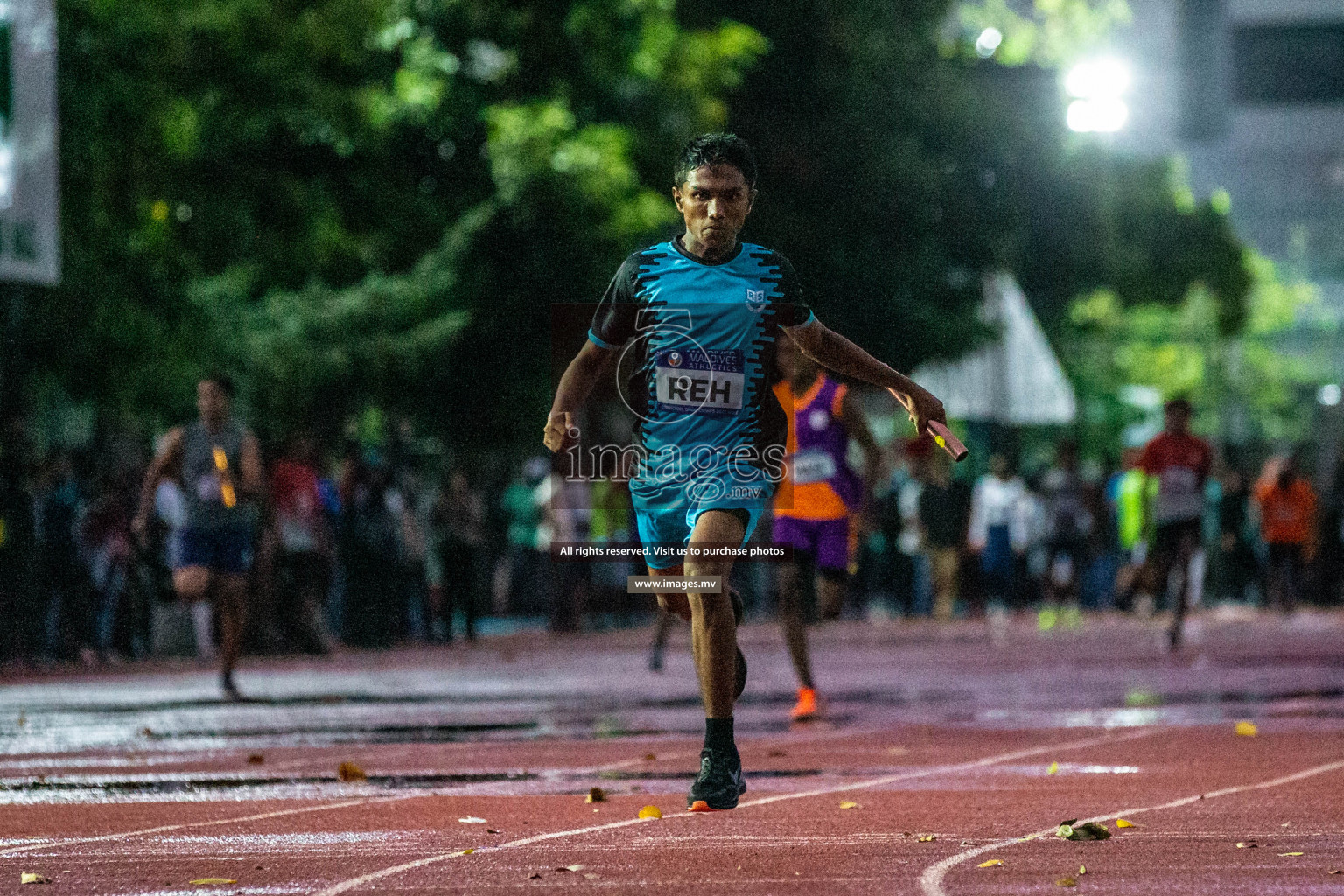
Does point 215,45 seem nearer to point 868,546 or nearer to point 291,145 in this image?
point 291,145

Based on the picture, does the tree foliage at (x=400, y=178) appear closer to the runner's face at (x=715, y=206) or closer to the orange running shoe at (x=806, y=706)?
the orange running shoe at (x=806, y=706)

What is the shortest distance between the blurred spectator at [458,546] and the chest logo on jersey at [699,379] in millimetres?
15035

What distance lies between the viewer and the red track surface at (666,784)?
19.5ft

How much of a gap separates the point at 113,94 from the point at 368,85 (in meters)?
5.95

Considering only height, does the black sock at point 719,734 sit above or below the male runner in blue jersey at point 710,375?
below

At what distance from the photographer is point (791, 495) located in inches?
465

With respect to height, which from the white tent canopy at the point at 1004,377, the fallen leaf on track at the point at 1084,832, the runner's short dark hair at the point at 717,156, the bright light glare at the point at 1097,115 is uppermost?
the bright light glare at the point at 1097,115

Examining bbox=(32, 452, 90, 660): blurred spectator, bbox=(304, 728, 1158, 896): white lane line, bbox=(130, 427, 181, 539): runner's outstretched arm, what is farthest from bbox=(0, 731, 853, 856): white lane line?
bbox=(32, 452, 90, 660): blurred spectator

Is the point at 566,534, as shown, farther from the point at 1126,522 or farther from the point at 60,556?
the point at 1126,522

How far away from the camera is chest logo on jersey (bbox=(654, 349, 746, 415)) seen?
692cm

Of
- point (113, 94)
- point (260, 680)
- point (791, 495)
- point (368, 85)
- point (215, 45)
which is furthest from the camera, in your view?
point (368, 85)

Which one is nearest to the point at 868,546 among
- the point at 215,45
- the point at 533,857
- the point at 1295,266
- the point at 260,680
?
the point at 215,45

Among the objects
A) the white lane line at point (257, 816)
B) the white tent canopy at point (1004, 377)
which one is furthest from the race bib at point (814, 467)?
the white tent canopy at point (1004, 377)

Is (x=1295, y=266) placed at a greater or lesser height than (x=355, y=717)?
greater
